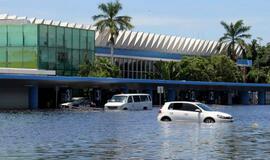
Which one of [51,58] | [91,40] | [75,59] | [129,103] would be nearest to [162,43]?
[91,40]

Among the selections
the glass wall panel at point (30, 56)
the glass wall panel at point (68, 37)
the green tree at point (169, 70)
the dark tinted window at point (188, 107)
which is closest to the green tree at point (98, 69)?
the glass wall panel at point (68, 37)

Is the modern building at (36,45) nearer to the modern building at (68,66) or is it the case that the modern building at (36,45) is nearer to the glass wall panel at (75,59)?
the modern building at (68,66)

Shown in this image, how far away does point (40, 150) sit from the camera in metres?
21.6

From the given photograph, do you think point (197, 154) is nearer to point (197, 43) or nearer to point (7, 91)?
point (7, 91)

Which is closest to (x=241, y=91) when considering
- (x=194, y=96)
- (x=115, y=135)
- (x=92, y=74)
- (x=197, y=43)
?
(x=194, y=96)

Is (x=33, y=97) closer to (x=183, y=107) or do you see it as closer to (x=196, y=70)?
(x=196, y=70)

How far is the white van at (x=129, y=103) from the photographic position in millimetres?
62844

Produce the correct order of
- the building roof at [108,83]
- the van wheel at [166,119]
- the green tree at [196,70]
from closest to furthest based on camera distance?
1. the van wheel at [166,119]
2. the building roof at [108,83]
3. the green tree at [196,70]

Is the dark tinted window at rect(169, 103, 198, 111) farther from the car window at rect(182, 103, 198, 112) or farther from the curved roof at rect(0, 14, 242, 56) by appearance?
the curved roof at rect(0, 14, 242, 56)

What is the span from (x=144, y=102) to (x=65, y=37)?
24.8 m

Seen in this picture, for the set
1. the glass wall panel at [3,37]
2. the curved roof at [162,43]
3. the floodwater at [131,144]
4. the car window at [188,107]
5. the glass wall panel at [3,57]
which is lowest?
the floodwater at [131,144]

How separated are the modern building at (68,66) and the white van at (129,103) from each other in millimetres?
9613

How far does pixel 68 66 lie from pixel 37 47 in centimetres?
748

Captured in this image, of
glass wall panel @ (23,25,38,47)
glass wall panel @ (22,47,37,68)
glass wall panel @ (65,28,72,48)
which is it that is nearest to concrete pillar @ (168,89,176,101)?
glass wall panel @ (65,28,72,48)
